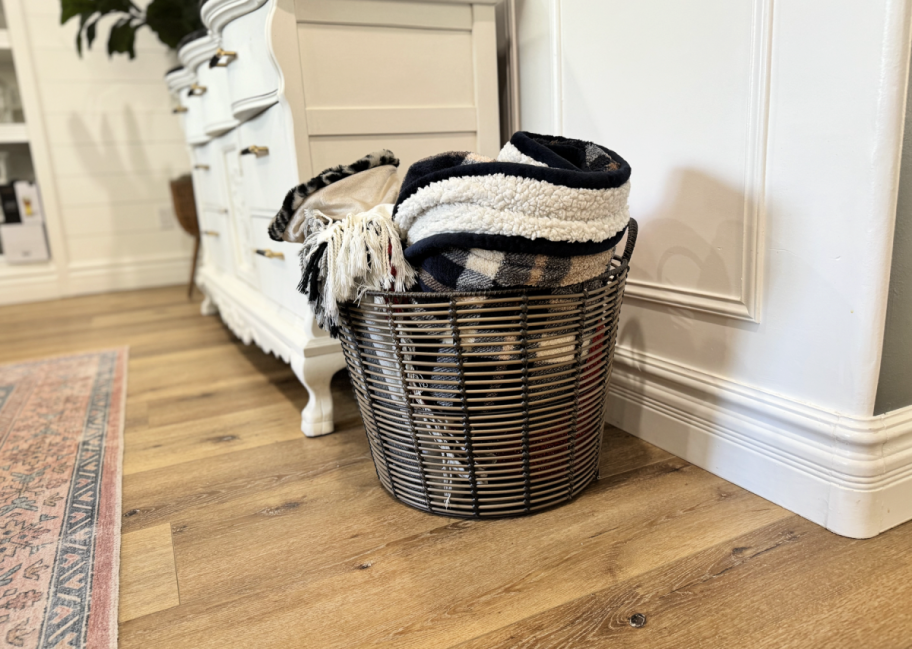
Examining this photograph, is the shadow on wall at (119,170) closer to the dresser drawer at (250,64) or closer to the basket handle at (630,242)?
the dresser drawer at (250,64)

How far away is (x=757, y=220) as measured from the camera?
0.79 m

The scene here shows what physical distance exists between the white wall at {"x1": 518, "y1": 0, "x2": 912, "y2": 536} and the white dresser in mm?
191

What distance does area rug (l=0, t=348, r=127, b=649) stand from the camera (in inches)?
25.8

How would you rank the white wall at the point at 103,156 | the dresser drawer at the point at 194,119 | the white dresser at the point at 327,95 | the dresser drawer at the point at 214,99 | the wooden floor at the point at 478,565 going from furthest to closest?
the white wall at the point at 103,156, the dresser drawer at the point at 194,119, the dresser drawer at the point at 214,99, the white dresser at the point at 327,95, the wooden floor at the point at 478,565

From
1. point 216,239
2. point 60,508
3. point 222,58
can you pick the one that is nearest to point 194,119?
point 216,239

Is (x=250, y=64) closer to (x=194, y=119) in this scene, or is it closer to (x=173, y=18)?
(x=194, y=119)

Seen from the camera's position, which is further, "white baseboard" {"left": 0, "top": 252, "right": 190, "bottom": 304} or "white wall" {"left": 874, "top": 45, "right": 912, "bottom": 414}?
"white baseboard" {"left": 0, "top": 252, "right": 190, "bottom": 304}

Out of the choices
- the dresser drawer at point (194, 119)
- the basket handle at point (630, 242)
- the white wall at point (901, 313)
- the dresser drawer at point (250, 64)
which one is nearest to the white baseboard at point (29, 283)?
the dresser drawer at point (194, 119)

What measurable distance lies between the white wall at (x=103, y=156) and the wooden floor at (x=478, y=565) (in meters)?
2.13

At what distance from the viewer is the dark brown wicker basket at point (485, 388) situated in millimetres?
725

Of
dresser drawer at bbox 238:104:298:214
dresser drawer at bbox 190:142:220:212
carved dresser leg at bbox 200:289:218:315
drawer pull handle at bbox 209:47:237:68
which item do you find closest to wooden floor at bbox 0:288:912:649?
dresser drawer at bbox 238:104:298:214

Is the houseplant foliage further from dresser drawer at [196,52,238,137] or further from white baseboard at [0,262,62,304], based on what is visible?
white baseboard at [0,262,62,304]

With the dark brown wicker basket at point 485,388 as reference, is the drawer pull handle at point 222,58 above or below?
above

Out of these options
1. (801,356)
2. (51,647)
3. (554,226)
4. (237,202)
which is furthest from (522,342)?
(237,202)
